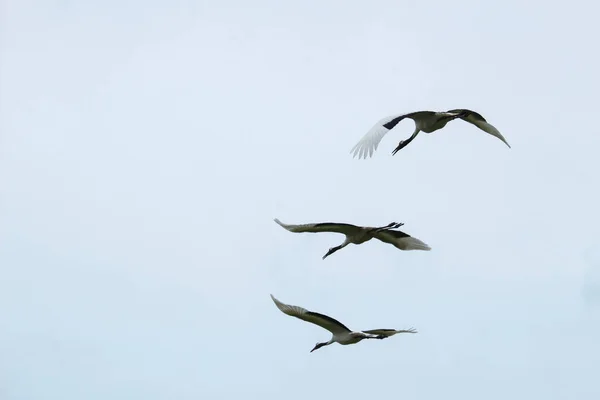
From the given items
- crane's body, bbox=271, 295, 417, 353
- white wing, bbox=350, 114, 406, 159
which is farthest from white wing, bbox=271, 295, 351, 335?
white wing, bbox=350, 114, 406, 159

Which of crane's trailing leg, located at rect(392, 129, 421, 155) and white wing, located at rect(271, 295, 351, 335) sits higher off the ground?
crane's trailing leg, located at rect(392, 129, 421, 155)

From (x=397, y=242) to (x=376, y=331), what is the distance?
443 centimetres

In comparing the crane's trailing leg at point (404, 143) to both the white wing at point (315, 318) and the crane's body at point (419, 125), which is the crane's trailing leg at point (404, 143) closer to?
the crane's body at point (419, 125)

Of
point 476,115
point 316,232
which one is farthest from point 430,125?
point 316,232

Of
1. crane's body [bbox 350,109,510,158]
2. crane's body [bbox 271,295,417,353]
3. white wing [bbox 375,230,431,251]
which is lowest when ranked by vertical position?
crane's body [bbox 271,295,417,353]

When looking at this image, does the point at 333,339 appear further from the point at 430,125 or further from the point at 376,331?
the point at 430,125

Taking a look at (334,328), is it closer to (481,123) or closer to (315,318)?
(315,318)

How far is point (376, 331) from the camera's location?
60.4 meters

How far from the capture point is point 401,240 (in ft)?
208

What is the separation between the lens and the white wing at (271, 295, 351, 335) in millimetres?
60438

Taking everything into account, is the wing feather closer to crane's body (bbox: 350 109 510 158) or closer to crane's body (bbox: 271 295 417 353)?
crane's body (bbox: 350 109 510 158)

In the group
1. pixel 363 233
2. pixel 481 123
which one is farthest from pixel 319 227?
pixel 481 123

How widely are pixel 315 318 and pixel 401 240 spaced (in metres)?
4.54

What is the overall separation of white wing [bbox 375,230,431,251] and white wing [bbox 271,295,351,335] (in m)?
3.65
